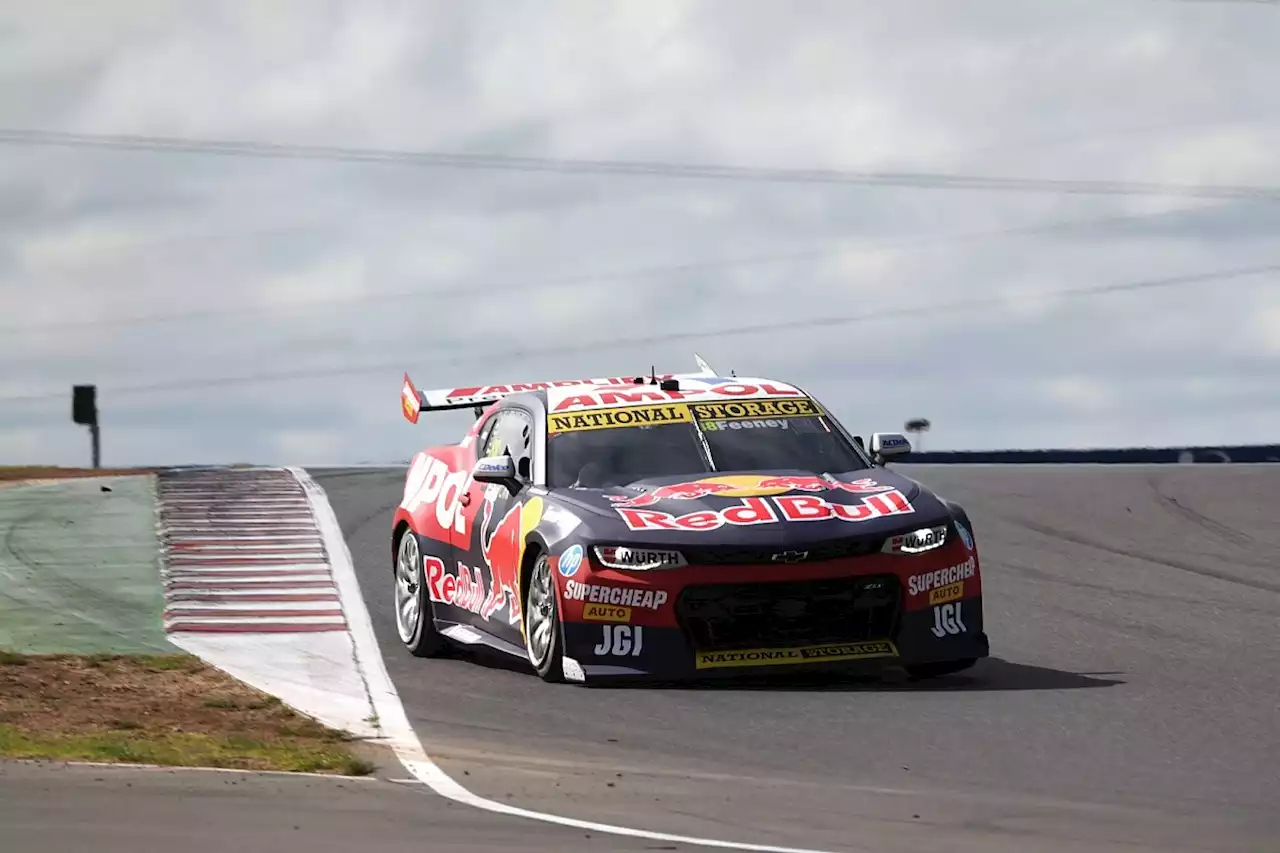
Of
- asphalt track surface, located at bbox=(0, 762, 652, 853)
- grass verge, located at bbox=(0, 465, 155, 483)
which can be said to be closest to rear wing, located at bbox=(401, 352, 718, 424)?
asphalt track surface, located at bbox=(0, 762, 652, 853)

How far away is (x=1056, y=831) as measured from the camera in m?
7.17

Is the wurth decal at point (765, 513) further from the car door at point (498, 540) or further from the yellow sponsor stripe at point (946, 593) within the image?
the car door at point (498, 540)

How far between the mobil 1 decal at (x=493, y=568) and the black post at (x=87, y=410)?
29755mm

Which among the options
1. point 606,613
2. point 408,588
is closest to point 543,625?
point 606,613

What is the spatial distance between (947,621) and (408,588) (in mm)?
3803

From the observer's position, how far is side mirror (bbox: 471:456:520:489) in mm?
12039

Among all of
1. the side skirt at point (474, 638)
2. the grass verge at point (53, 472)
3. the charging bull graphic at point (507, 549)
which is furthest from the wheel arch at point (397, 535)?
the grass verge at point (53, 472)

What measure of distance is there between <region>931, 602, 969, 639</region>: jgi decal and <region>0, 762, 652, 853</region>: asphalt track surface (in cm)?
383

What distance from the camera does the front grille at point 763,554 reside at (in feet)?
35.8

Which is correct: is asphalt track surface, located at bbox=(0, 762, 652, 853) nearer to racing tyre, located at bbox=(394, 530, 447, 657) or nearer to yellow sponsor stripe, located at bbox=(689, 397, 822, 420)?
yellow sponsor stripe, located at bbox=(689, 397, 822, 420)

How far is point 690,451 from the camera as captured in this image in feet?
40.2

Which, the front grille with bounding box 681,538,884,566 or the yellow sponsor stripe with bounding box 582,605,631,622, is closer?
the front grille with bounding box 681,538,884,566

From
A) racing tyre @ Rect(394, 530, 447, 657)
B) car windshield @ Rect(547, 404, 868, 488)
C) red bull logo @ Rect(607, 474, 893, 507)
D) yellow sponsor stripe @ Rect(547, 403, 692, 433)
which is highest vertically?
yellow sponsor stripe @ Rect(547, 403, 692, 433)

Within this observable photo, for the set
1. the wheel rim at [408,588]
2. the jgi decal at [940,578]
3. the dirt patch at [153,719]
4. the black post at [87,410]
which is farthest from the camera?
the black post at [87,410]
